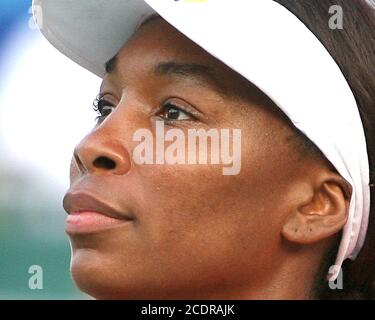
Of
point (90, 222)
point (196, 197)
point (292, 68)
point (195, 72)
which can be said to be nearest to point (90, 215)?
point (90, 222)

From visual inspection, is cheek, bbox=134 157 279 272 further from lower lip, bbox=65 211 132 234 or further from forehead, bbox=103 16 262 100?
forehead, bbox=103 16 262 100

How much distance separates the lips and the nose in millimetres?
49

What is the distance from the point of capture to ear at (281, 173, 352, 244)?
1411mm

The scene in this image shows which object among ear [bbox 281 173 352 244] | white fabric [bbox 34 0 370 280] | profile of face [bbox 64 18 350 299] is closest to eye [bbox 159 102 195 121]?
profile of face [bbox 64 18 350 299]

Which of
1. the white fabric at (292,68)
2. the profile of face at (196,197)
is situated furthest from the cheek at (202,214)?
the white fabric at (292,68)

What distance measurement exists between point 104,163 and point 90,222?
0.31ft

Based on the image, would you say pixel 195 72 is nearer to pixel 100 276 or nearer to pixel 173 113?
pixel 173 113

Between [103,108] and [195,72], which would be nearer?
[195,72]

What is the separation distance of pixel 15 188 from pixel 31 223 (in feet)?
0.35

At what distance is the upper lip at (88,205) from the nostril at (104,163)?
0.16 feet

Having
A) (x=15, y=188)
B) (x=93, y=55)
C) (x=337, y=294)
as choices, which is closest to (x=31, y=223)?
(x=15, y=188)

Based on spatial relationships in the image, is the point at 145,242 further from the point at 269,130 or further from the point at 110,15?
the point at 110,15

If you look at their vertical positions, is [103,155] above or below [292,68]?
below

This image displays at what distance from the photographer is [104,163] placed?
1378 millimetres
